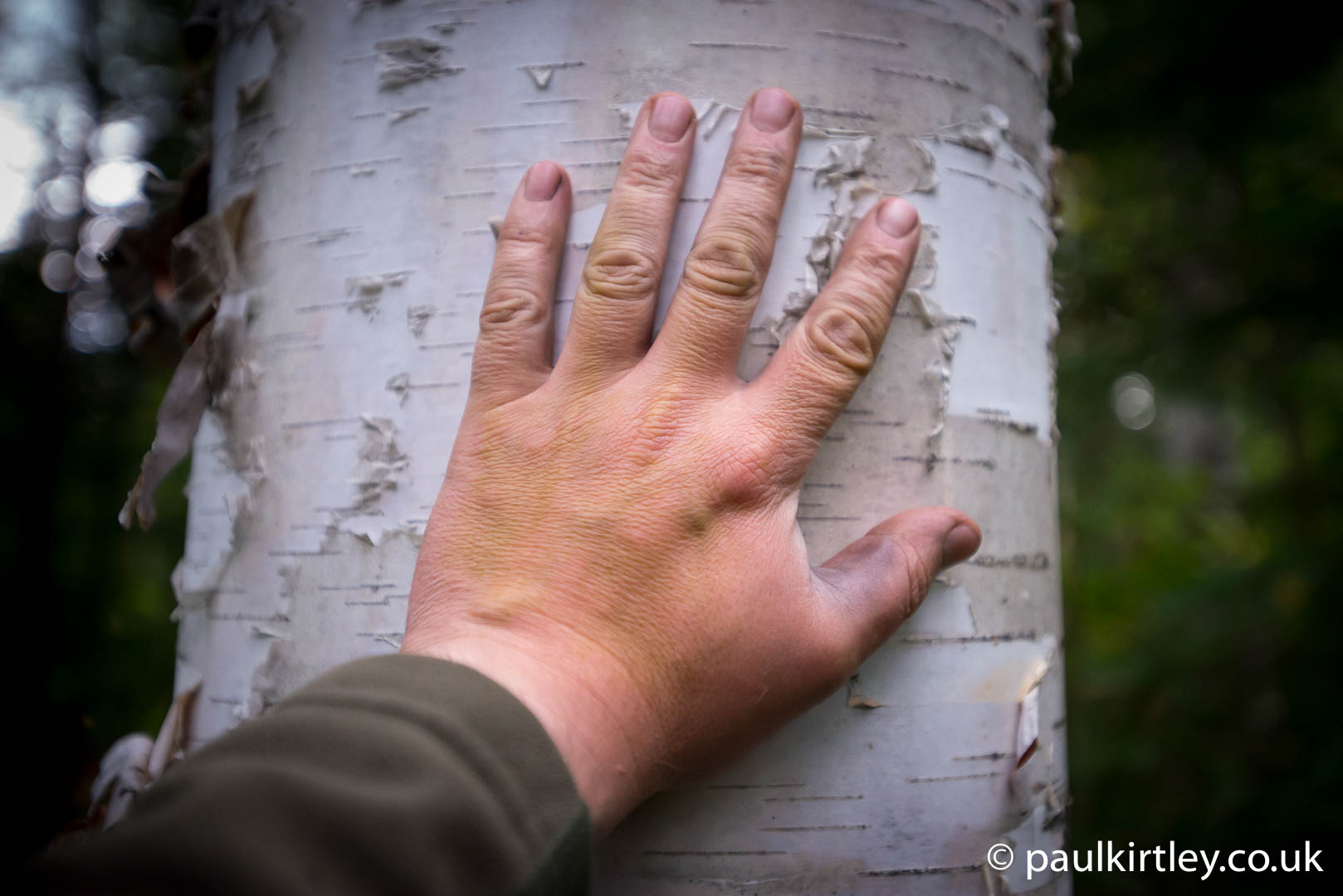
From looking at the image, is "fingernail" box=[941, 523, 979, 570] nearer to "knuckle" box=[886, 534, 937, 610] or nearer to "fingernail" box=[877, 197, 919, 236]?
"knuckle" box=[886, 534, 937, 610]

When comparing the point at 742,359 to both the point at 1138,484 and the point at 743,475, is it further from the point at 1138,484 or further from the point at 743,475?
the point at 1138,484

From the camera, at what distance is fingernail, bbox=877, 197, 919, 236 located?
104 centimetres

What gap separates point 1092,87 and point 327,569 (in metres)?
2.65

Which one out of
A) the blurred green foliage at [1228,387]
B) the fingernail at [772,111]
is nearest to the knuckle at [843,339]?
the fingernail at [772,111]

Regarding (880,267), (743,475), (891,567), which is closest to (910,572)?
(891,567)

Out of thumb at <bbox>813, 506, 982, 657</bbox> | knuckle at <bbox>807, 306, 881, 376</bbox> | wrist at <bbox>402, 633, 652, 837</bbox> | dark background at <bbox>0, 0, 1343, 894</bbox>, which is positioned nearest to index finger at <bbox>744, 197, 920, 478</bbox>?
knuckle at <bbox>807, 306, 881, 376</bbox>

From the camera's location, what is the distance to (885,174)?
1.09 metres

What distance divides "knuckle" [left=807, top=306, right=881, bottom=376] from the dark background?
1264mm

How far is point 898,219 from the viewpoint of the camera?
104 cm

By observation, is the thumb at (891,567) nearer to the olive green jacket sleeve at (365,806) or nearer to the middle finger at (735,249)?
the middle finger at (735,249)

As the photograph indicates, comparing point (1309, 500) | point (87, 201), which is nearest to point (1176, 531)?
point (1309, 500)

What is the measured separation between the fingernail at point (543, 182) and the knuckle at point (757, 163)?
0.22 m

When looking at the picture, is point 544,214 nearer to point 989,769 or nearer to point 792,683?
point 792,683

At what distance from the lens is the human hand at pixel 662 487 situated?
885 millimetres
